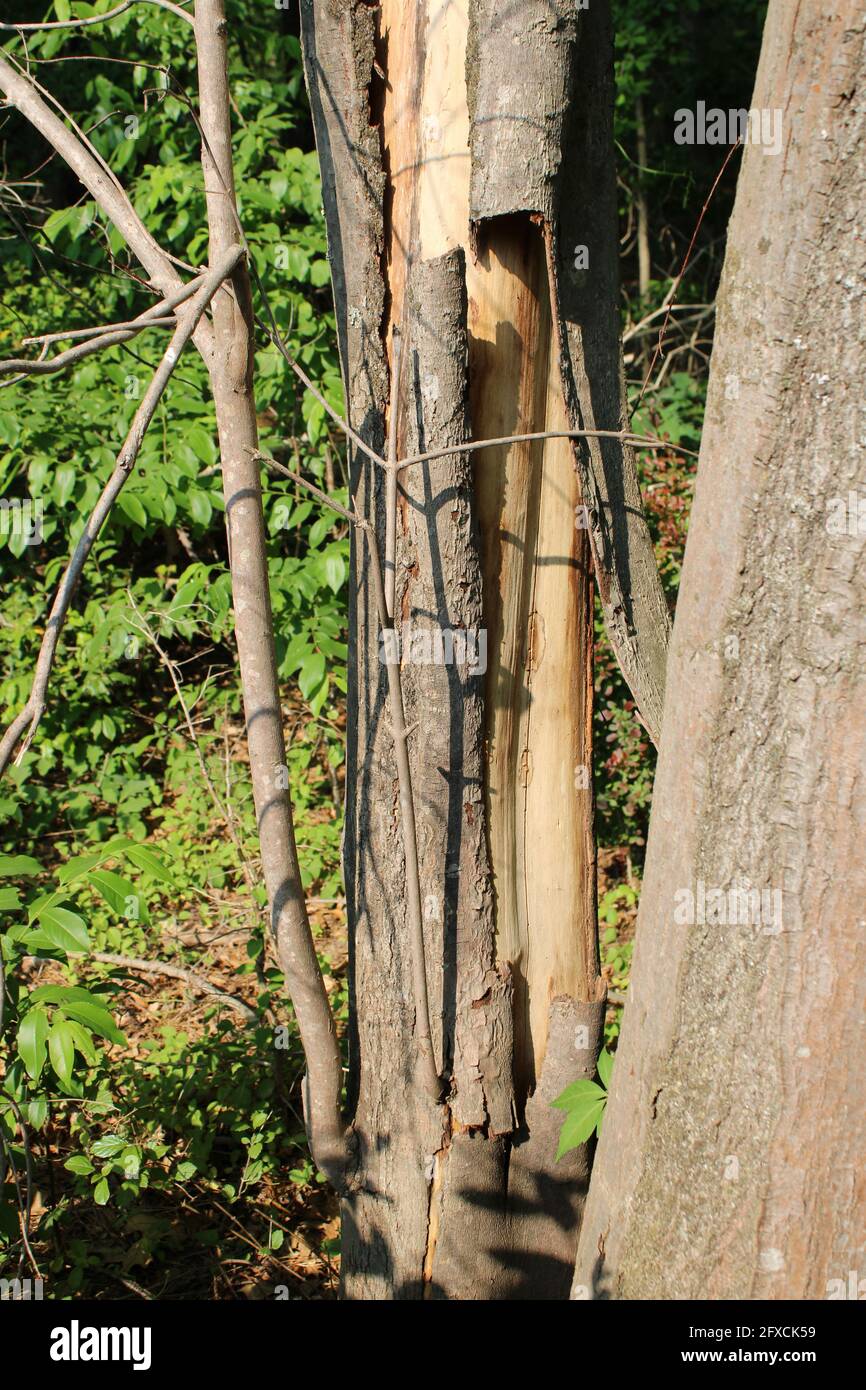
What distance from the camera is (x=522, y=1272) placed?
2.31 metres

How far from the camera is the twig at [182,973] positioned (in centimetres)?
368

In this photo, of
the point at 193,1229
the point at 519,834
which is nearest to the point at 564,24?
the point at 519,834

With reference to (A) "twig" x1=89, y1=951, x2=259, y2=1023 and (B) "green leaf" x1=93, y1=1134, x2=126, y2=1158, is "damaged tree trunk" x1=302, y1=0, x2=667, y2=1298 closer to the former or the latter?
(B) "green leaf" x1=93, y1=1134, x2=126, y2=1158

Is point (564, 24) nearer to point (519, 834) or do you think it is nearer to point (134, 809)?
point (519, 834)

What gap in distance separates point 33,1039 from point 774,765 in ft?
4.82

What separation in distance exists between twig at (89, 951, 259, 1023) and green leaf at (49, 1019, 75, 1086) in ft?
4.89

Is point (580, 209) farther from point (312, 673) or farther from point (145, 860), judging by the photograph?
point (312, 673)

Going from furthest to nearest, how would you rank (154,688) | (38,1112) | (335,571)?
1. (154,688)
2. (335,571)
3. (38,1112)

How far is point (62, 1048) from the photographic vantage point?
205 centimetres

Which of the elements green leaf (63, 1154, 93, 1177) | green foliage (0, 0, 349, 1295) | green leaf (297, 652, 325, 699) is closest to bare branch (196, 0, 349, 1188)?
green foliage (0, 0, 349, 1295)

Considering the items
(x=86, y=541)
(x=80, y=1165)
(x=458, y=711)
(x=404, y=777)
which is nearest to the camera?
(x=86, y=541)

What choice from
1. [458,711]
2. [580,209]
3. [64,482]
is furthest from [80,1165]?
[64,482]

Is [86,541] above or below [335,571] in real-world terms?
above

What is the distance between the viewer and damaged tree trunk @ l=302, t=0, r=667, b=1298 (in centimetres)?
198
